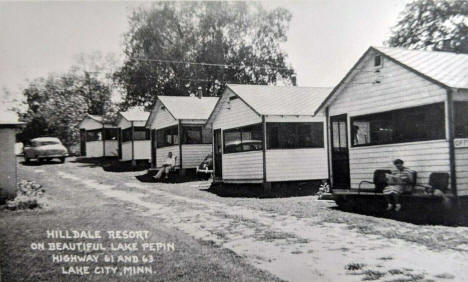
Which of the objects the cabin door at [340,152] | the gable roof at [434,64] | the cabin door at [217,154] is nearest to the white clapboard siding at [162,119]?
the cabin door at [217,154]

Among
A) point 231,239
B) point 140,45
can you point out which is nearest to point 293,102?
point 140,45

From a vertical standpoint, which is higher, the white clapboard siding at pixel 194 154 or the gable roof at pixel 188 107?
the gable roof at pixel 188 107

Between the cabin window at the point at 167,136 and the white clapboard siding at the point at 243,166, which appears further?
the cabin window at the point at 167,136

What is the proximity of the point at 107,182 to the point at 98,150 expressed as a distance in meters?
15.5

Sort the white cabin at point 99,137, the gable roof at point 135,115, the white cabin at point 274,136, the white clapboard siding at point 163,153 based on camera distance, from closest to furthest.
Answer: the white cabin at point 274,136 < the white clapboard siding at point 163,153 < the gable roof at point 135,115 < the white cabin at point 99,137

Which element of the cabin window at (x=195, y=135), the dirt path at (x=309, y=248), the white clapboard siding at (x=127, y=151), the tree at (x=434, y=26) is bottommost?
the dirt path at (x=309, y=248)

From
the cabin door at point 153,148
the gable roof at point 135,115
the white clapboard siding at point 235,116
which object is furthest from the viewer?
the gable roof at point 135,115

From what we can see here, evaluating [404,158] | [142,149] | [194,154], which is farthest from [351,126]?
[142,149]

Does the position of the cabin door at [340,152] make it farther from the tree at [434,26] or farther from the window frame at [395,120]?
the tree at [434,26]

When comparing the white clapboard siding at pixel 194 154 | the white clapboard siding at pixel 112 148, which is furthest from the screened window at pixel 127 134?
the white clapboard siding at pixel 194 154

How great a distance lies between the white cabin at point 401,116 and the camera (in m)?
9.30

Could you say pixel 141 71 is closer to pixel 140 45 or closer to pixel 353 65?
pixel 140 45

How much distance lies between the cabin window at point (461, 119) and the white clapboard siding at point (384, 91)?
15.7 inches

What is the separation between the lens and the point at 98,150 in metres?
33.3
